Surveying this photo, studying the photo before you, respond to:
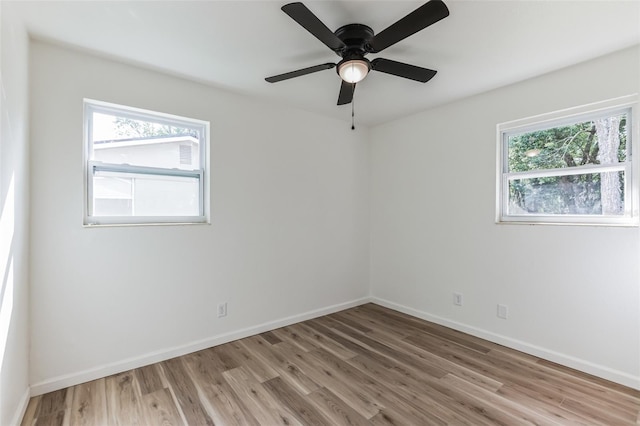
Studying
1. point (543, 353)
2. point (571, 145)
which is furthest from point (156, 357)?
point (571, 145)

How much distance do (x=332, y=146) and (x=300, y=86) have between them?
106 cm

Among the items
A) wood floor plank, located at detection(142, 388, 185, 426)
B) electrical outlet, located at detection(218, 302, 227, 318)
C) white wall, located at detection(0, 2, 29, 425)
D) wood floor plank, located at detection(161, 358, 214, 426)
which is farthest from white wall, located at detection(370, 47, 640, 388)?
white wall, located at detection(0, 2, 29, 425)

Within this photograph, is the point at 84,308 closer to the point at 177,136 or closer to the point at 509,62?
the point at 177,136

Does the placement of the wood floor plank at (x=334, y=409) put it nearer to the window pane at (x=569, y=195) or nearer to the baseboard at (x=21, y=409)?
the baseboard at (x=21, y=409)

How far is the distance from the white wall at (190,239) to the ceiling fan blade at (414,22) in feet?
5.60

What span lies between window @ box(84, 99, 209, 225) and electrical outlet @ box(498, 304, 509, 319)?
2.94m

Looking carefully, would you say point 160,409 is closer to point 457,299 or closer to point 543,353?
point 457,299

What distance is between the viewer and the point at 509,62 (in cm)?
235

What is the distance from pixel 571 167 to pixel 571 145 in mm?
194

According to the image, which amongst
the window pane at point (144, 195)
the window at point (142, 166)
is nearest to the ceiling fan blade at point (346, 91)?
the window at point (142, 166)

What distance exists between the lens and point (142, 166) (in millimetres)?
2508

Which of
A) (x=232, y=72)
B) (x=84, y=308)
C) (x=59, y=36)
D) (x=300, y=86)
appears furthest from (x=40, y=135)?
(x=300, y=86)

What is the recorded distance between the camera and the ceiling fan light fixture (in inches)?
74.5

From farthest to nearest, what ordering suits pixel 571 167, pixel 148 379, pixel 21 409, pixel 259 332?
1. pixel 259 332
2. pixel 571 167
3. pixel 148 379
4. pixel 21 409
